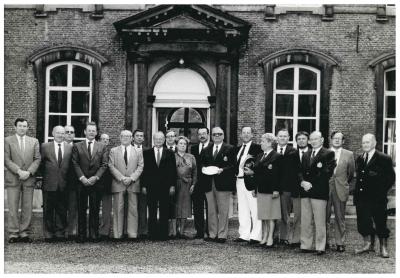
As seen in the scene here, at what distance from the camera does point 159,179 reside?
9273 mm

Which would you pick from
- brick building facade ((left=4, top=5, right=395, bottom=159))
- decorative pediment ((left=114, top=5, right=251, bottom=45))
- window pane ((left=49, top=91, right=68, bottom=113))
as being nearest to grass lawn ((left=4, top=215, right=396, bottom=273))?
brick building facade ((left=4, top=5, right=395, bottom=159))

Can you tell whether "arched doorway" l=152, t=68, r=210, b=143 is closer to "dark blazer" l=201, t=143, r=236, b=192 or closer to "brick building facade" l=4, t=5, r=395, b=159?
"brick building facade" l=4, t=5, r=395, b=159

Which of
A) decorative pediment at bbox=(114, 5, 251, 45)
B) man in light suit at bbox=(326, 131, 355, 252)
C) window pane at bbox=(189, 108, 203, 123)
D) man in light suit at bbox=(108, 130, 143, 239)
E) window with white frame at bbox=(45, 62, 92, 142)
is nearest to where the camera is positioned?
man in light suit at bbox=(326, 131, 355, 252)

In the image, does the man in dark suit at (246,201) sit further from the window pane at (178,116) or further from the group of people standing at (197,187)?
the window pane at (178,116)

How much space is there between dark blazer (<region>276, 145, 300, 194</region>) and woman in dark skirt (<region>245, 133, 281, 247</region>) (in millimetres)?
94

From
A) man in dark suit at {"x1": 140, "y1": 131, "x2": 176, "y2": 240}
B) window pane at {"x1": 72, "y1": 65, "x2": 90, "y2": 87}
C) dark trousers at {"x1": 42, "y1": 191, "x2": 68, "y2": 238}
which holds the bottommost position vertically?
dark trousers at {"x1": 42, "y1": 191, "x2": 68, "y2": 238}

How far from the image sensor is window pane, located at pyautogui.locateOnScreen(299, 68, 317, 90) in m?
15.5

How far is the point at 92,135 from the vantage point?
29.7ft

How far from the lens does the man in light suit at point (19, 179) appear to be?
8938 mm

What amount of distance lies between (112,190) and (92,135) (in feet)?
3.01

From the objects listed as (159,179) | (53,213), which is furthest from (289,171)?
(53,213)

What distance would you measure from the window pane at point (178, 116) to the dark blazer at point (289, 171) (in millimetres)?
7182
